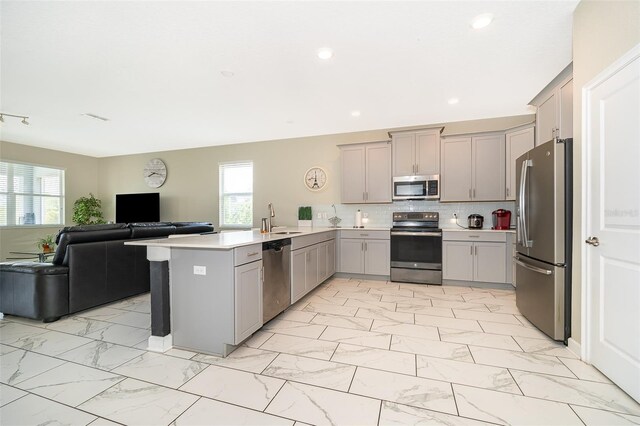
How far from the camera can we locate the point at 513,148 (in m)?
4.09

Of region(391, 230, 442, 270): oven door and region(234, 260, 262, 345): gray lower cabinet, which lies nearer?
region(234, 260, 262, 345): gray lower cabinet

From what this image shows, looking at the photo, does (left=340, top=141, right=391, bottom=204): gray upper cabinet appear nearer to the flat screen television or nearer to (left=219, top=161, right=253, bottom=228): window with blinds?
(left=219, top=161, right=253, bottom=228): window with blinds

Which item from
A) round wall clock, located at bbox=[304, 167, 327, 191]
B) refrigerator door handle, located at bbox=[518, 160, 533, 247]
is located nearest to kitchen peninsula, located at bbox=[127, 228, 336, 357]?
refrigerator door handle, located at bbox=[518, 160, 533, 247]

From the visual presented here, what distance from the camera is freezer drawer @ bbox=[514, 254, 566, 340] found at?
7.55 feet

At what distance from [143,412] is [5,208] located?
721 centimetres

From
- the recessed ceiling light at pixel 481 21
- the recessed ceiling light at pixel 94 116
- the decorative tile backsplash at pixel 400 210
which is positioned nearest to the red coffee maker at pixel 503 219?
the decorative tile backsplash at pixel 400 210

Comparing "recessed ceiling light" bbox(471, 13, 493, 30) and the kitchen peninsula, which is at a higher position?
"recessed ceiling light" bbox(471, 13, 493, 30)

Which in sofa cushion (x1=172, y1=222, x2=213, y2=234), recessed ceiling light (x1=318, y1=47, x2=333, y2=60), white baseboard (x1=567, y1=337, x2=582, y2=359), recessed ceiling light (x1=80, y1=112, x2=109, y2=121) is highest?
recessed ceiling light (x1=318, y1=47, x2=333, y2=60)

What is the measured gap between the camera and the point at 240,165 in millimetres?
6203

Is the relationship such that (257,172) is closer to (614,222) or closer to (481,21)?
(481,21)

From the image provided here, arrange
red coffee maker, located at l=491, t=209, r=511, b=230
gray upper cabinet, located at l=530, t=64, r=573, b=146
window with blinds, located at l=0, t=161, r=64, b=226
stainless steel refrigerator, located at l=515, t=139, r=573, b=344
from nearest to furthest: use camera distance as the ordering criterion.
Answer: stainless steel refrigerator, located at l=515, t=139, r=573, b=344 < gray upper cabinet, located at l=530, t=64, r=573, b=146 < red coffee maker, located at l=491, t=209, r=511, b=230 < window with blinds, located at l=0, t=161, r=64, b=226

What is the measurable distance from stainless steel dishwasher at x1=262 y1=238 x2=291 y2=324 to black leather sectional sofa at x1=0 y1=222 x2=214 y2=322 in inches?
84.5

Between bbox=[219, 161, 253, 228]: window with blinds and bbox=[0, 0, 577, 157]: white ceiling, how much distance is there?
1.60 metres

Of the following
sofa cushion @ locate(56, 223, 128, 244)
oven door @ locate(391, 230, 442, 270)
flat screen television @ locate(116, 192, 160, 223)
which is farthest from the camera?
flat screen television @ locate(116, 192, 160, 223)
